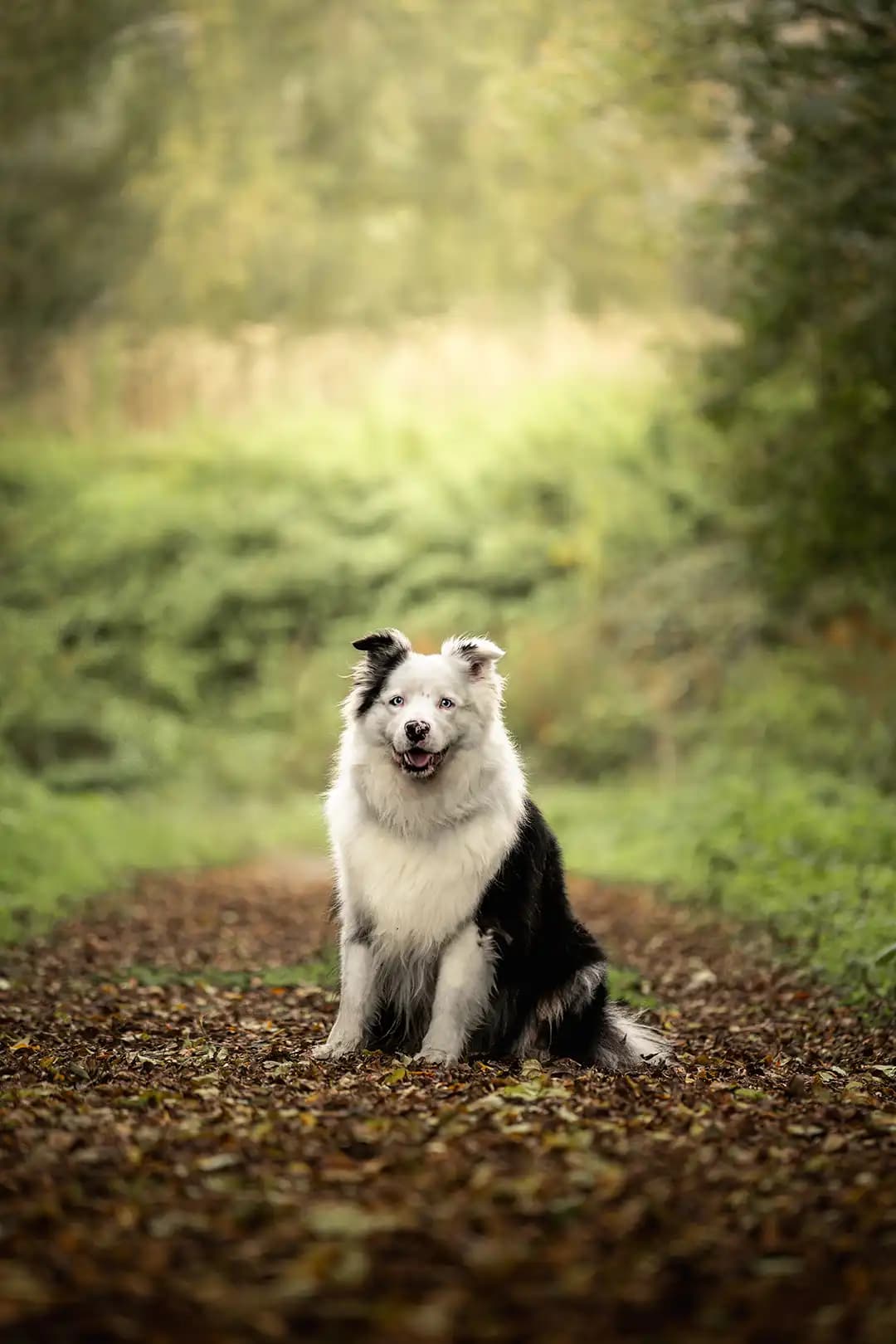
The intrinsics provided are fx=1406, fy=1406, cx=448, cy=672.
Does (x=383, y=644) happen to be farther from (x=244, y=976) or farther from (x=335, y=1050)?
(x=244, y=976)

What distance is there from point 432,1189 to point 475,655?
2.53 m

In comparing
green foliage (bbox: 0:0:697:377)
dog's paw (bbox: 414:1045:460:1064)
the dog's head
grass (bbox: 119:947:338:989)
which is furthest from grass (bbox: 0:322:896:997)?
the dog's head

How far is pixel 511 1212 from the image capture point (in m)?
3.68

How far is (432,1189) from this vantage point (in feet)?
12.7

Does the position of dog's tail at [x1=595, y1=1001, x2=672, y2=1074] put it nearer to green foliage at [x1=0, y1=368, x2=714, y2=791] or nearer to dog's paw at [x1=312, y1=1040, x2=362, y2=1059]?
dog's paw at [x1=312, y1=1040, x2=362, y2=1059]

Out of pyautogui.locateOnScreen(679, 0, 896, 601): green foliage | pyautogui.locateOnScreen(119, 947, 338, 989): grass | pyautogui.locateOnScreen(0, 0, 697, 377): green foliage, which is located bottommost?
pyautogui.locateOnScreen(119, 947, 338, 989): grass

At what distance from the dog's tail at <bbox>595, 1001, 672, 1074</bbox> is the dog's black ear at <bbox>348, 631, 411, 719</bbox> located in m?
1.64

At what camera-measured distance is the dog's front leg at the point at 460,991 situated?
573 centimetres

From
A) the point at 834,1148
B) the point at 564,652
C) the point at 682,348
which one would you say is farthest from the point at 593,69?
the point at 834,1148

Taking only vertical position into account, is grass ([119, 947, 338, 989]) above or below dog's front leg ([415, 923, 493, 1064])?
below

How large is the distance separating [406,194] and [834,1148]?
28.1 m

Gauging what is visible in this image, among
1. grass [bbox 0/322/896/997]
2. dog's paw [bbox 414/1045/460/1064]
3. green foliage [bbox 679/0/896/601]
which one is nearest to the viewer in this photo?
dog's paw [bbox 414/1045/460/1064]

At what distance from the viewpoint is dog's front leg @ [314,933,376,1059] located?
5969 millimetres

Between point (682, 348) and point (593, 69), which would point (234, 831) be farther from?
point (593, 69)
